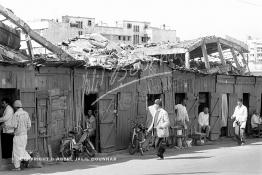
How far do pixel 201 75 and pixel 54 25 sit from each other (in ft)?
128

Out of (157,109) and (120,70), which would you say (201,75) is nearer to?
(120,70)

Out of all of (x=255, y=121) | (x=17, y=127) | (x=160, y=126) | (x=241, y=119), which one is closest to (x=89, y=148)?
(x=160, y=126)

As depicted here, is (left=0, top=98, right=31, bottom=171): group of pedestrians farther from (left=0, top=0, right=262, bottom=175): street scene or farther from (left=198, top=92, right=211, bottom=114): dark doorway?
(left=198, top=92, right=211, bottom=114): dark doorway

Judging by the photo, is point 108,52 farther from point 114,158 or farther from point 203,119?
point 114,158

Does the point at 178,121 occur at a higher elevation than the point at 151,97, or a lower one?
lower

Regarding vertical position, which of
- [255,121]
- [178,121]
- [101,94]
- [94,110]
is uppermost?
[101,94]

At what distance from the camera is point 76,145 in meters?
14.7

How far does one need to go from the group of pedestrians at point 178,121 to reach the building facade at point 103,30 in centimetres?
3237

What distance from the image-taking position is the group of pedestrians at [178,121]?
1473 centimetres

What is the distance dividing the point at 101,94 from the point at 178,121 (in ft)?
14.2

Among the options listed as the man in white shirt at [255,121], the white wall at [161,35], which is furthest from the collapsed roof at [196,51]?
the white wall at [161,35]

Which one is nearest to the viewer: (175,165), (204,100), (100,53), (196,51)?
(175,165)

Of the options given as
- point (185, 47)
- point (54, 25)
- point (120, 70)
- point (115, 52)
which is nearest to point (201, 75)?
point (185, 47)

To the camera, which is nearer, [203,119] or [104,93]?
[104,93]
